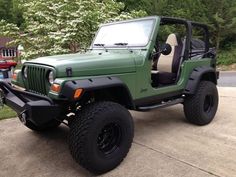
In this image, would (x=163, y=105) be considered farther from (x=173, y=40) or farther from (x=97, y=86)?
(x=97, y=86)

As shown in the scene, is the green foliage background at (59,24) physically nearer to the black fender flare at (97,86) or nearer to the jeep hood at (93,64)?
the jeep hood at (93,64)

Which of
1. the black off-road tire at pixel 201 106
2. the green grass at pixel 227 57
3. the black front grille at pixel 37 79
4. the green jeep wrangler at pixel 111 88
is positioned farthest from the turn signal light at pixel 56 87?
the green grass at pixel 227 57

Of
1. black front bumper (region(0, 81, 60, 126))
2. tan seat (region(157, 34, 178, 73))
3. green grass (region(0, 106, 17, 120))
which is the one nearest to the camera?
black front bumper (region(0, 81, 60, 126))

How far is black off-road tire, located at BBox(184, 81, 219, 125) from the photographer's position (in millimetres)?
4863

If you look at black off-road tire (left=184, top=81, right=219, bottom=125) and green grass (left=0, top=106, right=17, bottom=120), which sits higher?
black off-road tire (left=184, top=81, right=219, bottom=125)

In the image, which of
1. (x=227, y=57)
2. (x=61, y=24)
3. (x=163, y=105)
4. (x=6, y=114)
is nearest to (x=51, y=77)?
(x=163, y=105)

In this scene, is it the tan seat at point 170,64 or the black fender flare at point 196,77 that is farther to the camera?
the tan seat at point 170,64

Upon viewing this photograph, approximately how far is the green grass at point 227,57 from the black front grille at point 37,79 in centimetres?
2005

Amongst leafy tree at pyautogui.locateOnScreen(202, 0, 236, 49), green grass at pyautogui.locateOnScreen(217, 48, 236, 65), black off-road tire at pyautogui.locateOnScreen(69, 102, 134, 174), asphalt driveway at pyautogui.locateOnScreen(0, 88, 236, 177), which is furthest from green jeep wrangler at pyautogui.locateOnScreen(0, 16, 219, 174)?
leafy tree at pyautogui.locateOnScreen(202, 0, 236, 49)

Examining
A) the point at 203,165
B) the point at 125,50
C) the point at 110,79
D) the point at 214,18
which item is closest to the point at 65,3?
the point at 125,50

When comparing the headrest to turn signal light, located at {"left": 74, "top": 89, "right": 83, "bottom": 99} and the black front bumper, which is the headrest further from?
the black front bumper

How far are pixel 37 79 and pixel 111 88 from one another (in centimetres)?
91

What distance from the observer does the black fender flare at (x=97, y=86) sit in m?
3.16

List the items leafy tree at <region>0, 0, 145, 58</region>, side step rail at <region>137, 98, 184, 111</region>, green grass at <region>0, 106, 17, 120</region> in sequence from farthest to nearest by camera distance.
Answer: leafy tree at <region>0, 0, 145, 58</region> < green grass at <region>0, 106, 17, 120</region> < side step rail at <region>137, 98, 184, 111</region>
